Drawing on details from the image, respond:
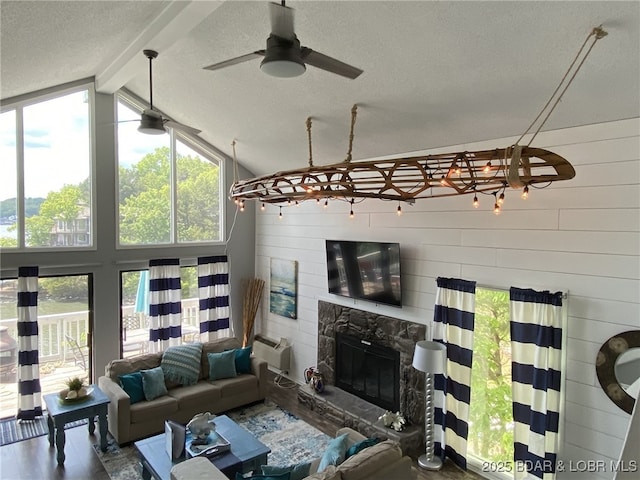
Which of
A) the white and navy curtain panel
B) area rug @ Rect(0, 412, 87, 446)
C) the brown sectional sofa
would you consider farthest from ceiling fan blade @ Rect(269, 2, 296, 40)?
area rug @ Rect(0, 412, 87, 446)

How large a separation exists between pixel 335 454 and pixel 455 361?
182cm

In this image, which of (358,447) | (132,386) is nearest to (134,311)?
(132,386)

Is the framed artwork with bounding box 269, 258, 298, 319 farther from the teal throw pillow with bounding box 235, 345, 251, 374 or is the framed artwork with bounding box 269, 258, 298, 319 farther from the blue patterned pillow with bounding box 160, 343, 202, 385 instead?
the blue patterned pillow with bounding box 160, 343, 202, 385

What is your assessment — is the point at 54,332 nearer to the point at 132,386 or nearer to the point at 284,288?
the point at 132,386

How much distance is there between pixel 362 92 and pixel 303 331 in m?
4.02

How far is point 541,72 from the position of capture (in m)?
3.10

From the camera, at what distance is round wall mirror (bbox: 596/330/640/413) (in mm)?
3195

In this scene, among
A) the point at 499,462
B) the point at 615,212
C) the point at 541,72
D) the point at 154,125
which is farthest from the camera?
the point at 499,462

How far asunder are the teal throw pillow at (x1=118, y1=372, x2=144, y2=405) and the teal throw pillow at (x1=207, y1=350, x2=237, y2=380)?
3.14 ft

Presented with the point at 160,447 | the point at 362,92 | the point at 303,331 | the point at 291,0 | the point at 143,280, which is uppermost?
the point at 291,0

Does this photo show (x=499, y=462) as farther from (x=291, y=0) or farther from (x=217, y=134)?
(x=217, y=134)

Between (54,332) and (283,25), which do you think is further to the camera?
(54,332)

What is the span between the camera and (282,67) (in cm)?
212

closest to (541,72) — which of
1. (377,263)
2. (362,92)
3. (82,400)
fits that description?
(362,92)
